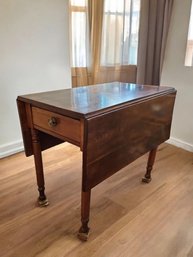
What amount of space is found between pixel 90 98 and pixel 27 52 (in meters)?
1.17

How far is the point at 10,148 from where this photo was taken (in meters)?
2.11

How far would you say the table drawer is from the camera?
1.01 m

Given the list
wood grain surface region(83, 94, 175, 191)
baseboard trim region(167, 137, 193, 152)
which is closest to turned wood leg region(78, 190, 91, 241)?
wood grain surface region(83, 94, 175, 191)

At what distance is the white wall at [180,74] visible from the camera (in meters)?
2.05

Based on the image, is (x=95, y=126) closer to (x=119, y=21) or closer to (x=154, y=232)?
(x=154, y=232)

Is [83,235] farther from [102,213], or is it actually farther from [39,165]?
[39,165]

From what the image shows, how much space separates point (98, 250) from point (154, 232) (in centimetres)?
36

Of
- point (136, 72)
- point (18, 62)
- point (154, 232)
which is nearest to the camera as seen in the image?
point (154, 232)

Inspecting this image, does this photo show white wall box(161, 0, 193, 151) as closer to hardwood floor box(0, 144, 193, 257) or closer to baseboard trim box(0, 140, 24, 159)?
hardwood floor box(0, 144, 193, 257)

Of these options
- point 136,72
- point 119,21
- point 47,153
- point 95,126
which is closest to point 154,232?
point 95,126

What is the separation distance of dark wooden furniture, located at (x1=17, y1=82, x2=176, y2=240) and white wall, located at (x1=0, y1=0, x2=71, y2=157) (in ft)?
2.79

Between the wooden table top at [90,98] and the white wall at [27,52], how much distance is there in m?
0.89

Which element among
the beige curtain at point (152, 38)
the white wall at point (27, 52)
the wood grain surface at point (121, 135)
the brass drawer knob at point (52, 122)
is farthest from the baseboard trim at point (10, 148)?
the beige curtain at point (152, 38)

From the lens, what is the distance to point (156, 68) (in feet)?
8.17
